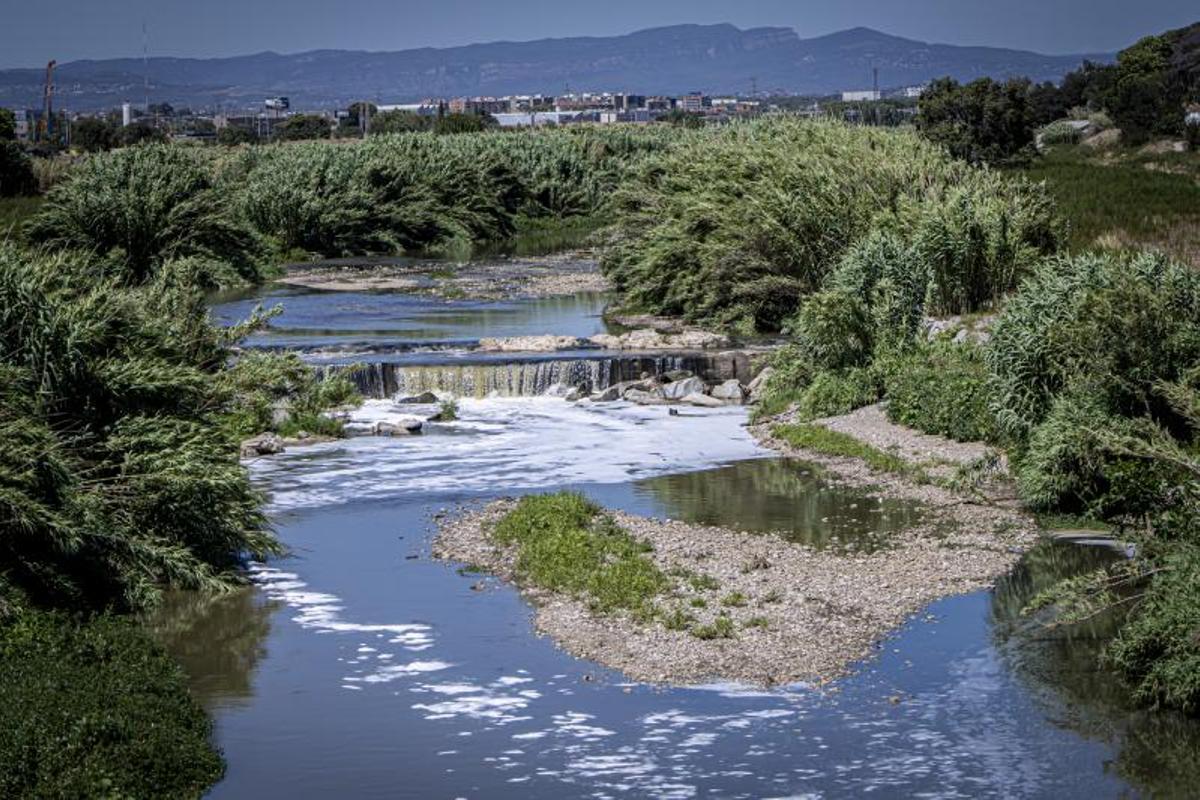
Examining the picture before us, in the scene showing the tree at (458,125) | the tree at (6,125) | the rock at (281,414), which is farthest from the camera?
the tree at (458,125)

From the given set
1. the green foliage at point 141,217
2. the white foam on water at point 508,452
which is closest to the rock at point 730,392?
the white foam on water at point 508,452

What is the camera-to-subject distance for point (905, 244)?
36.8 meters

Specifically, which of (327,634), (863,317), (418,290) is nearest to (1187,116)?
(418,290)

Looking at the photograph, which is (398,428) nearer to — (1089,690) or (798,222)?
(798,222)

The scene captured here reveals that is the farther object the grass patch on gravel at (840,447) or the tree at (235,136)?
the tree at (235,136)

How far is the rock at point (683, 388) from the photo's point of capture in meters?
34.5

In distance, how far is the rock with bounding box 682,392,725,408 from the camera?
3406cm

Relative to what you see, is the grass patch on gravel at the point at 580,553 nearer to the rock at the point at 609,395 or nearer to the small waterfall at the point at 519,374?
the rock at the point at 609,395

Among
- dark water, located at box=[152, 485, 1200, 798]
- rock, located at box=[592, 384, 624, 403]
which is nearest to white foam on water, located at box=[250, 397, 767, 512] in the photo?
rock, located at box=[592, 384, 624, 403]

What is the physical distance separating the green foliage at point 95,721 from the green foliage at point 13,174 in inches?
2193

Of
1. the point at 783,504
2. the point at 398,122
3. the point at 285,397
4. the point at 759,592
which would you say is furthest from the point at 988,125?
the point at 398,122

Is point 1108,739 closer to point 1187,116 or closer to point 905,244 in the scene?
point 905,244

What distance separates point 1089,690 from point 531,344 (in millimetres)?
22955

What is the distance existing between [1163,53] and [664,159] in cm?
8463
